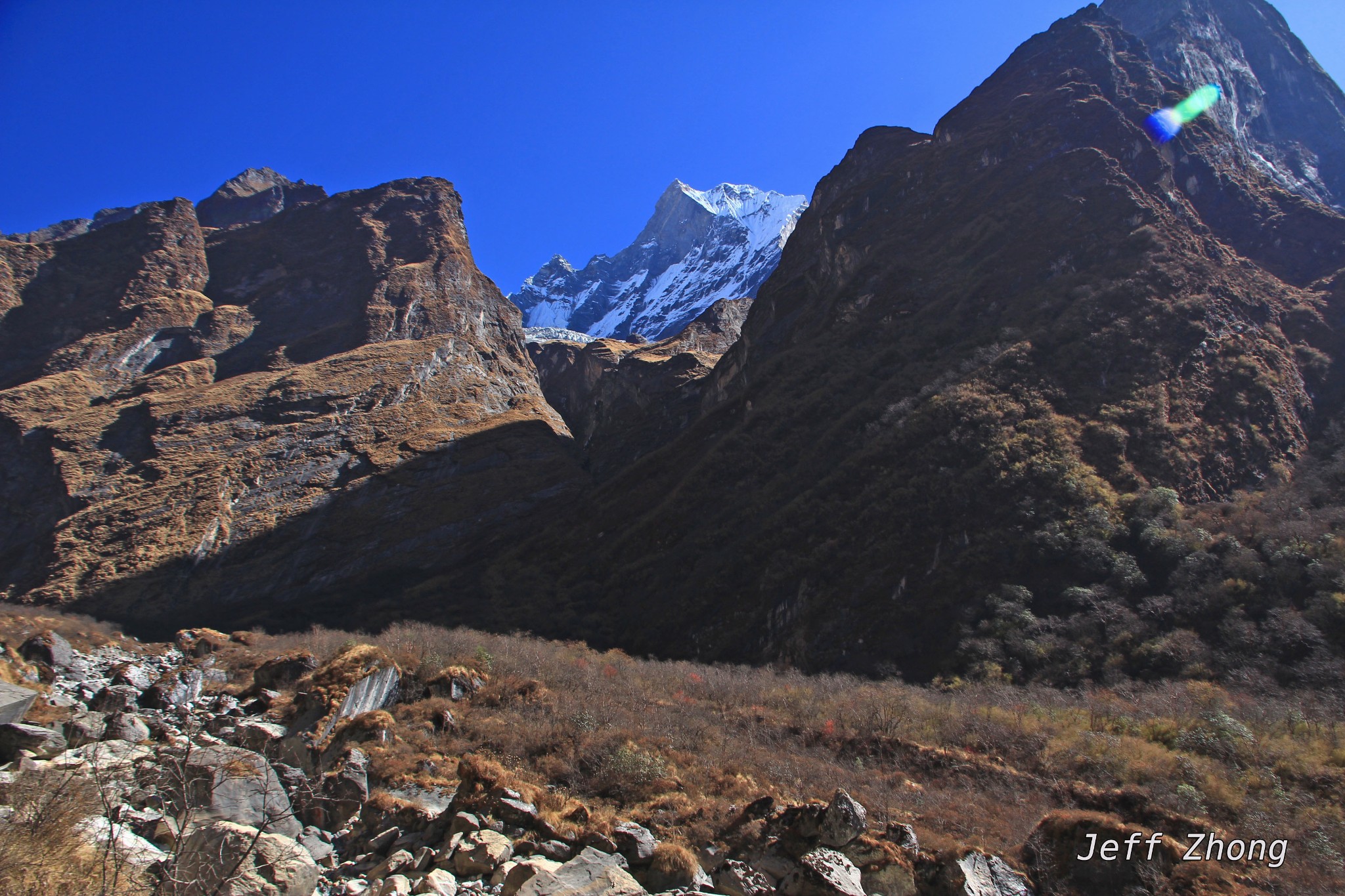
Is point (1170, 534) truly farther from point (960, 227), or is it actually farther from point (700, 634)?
point (960, 227)

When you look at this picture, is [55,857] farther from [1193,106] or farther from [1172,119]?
[1193,106]

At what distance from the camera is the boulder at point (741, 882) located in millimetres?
7824

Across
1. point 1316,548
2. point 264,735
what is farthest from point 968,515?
point 264,735

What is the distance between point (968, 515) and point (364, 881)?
2700 centimetres

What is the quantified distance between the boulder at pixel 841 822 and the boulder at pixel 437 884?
14.2 feet

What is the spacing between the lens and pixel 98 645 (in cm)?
3178

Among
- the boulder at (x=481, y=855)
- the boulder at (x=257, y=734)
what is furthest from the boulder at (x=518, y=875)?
the boulder at (x=257, y=734)

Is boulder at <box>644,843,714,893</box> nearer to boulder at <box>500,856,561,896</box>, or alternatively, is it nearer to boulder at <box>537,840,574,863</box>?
boulder at <box>537,840,574,863</box>

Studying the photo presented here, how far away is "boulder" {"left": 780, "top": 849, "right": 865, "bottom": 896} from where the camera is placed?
745 cm

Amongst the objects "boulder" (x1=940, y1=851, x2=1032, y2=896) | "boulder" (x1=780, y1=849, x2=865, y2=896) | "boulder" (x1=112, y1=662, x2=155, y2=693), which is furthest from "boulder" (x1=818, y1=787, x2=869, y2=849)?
"boulder" (x1=112, y1=662, x2=155, y2=693)

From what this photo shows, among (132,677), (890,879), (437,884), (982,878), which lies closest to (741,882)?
(890,879)

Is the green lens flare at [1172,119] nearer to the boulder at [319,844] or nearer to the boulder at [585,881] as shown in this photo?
the boulder at [585,881]

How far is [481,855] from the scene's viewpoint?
7.98m

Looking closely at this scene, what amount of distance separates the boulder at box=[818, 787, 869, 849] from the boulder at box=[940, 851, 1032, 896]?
1.05 metres
